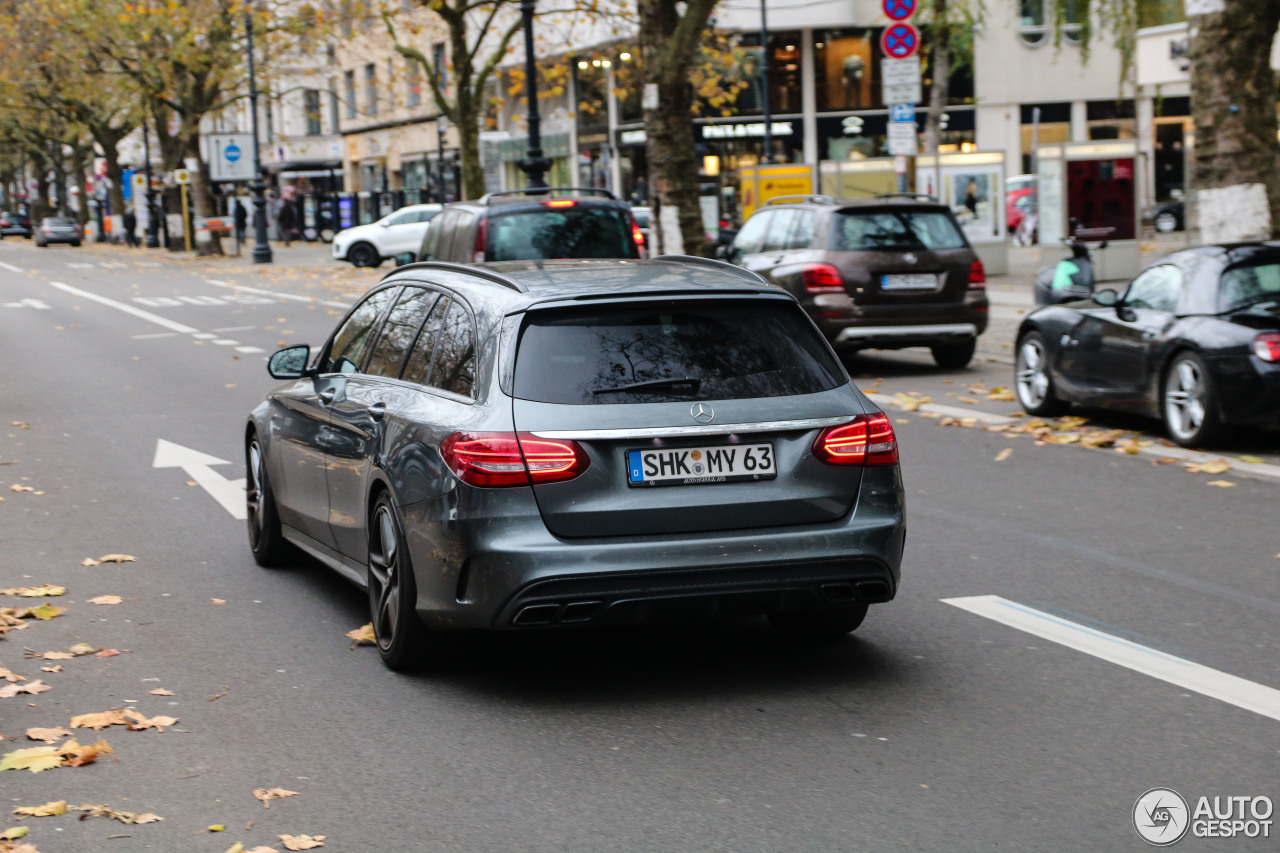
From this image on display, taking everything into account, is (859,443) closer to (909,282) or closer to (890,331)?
(890,331)

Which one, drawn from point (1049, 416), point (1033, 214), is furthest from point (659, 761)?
point (1033, 214)

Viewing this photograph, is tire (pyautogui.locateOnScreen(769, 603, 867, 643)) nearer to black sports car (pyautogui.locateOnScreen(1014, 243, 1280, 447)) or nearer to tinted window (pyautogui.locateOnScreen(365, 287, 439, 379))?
tinted window (pyautogui.locateOnScreen(365, 287, 439, 379))

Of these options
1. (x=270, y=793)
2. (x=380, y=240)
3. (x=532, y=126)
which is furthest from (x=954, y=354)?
(x=380, y=240)

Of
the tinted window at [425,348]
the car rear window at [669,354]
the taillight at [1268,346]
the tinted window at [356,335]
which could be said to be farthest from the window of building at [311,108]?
the car rear window at [669,354]

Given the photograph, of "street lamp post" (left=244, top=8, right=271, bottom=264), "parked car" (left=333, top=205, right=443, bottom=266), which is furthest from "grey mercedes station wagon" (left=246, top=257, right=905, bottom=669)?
"street lamp post" (left=244, top=8, right=271, bottom=264)

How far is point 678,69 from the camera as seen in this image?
23.9 m

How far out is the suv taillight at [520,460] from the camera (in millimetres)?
5473

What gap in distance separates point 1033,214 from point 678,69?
22961mm

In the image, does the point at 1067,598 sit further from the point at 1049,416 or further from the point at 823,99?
the point at 823,99

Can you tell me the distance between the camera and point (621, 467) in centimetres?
552

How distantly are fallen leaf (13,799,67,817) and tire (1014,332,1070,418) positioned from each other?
9677 millimetres

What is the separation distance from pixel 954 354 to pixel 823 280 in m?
1.74

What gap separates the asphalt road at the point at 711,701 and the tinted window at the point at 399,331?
1056 mm

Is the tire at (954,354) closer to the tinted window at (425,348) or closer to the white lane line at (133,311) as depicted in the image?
the tinted window at (425,348)
